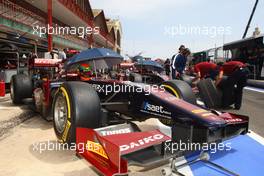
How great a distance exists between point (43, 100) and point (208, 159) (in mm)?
3121

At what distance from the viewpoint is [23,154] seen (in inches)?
149

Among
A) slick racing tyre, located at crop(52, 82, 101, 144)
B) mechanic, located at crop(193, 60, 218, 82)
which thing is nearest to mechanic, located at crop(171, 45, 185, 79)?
mechanic, located at crop(193, 60, 218, 82)

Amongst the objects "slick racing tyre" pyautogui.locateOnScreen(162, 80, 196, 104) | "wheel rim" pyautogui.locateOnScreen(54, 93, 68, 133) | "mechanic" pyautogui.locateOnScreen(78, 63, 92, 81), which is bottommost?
"wheel rim" pyautogui.locateOnScreen(54, 93, 68, 133)

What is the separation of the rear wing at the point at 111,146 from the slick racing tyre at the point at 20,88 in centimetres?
376

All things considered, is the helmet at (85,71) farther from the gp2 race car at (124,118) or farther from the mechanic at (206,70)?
the mechanic at (206,70)

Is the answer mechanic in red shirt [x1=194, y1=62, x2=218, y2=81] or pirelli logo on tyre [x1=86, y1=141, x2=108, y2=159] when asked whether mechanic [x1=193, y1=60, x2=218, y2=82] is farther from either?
pirelli logo on tyre [x1=86, y1=141, x2=108, y2=159]

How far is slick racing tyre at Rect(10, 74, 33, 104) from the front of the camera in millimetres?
6402

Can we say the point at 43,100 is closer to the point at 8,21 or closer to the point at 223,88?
the point at 223,88

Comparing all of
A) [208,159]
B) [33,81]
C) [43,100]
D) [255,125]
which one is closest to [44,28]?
[33,81]

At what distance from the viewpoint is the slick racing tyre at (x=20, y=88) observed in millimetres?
6402

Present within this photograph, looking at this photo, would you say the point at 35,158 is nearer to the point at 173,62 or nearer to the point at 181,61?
the point at 173,62

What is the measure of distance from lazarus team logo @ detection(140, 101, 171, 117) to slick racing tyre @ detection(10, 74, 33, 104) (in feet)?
11.2

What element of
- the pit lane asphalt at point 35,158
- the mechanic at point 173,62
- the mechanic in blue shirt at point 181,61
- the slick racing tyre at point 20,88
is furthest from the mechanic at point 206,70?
the slick racing tyre at point 20,88

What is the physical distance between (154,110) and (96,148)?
116 centimetres
